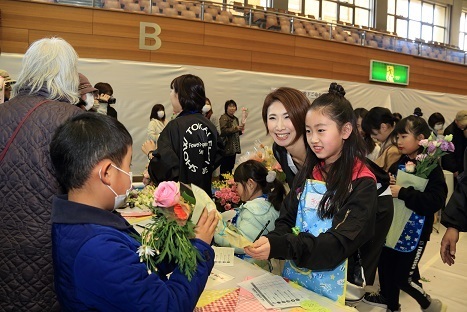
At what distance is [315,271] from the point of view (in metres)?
1.71

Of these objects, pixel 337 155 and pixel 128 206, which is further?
pixel 128 206

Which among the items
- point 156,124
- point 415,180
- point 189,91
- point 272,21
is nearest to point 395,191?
point 415,180

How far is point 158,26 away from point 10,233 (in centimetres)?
627

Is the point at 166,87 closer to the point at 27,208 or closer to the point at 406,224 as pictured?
the point at 406,224

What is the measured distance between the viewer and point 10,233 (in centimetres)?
146

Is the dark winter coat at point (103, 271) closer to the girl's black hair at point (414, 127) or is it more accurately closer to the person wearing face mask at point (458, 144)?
the girl's black hair at point (414, 127)

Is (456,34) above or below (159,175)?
above

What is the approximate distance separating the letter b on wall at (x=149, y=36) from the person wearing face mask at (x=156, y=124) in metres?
1.52

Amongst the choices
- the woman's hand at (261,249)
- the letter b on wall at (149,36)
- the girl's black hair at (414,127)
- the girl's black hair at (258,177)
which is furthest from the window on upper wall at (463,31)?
the woman's hand at (261,249)

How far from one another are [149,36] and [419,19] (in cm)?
1160

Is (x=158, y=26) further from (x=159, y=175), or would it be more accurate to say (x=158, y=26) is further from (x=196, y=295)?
(x=196, y=295)

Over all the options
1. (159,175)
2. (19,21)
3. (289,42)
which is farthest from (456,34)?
(159,175)

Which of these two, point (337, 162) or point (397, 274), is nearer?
point (337, 162)

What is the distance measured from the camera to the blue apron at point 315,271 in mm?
1663
